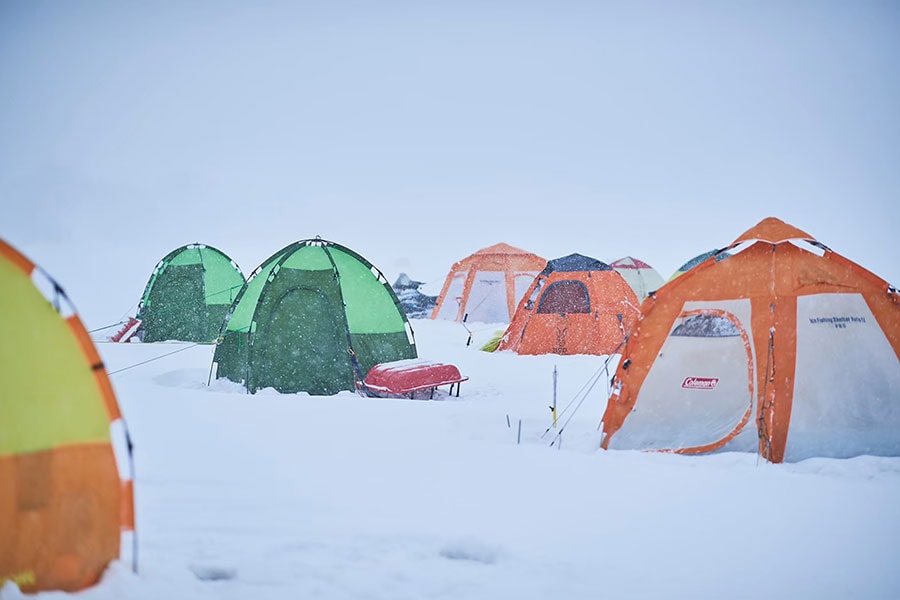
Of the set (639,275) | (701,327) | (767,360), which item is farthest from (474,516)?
(639,275)

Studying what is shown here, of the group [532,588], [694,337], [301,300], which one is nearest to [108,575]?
[532,588]

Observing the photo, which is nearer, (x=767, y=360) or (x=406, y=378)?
(x=767, y=360)

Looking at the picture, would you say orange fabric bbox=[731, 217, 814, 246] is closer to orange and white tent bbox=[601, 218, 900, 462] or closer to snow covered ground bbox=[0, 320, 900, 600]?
orange and white tent bbox=[601, 218, 900, 462]

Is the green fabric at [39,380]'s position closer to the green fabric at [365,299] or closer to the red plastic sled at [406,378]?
the red plastic sled at [406,378]

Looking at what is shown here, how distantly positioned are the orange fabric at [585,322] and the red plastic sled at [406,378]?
554 centimetres

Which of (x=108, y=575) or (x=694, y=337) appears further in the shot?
(x=694, y=337)

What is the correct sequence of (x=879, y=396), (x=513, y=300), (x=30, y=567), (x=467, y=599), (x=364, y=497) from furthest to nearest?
(x=513, y=300)
(x=879, y=396)
(x=364, y=497)
(x=467, y=599)
(x=30, y=567)

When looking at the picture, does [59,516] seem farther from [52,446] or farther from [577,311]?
[577,311]

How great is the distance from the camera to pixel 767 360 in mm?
6207

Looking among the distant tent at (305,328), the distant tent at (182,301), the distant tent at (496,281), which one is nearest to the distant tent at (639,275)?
the distant tent at (496,281)

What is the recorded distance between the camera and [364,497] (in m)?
4.74

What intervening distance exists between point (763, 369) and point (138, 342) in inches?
632

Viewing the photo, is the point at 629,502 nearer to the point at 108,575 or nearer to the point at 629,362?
the point at 629,362

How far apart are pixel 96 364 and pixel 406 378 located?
232 inches
